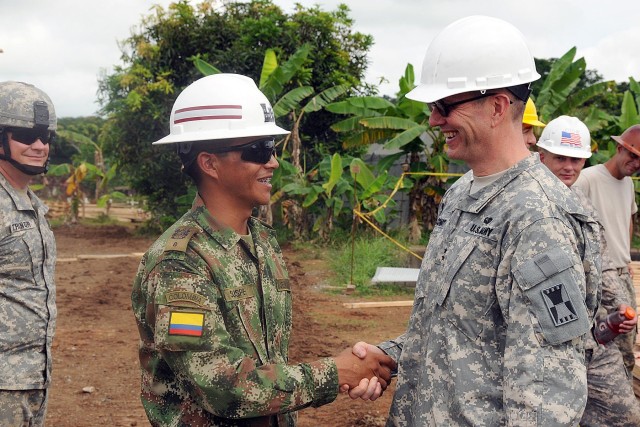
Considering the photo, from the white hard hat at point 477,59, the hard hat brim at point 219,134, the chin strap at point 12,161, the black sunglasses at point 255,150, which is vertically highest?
the white hard hat at point 477,59

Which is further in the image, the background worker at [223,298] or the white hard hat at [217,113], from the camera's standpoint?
the white hard hat at [217,113]

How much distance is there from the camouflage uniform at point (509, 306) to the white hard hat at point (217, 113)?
2.51 feet

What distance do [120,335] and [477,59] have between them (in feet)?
21.9

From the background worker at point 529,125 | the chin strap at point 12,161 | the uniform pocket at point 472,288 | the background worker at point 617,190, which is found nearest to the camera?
the uniform pocket at point 472,288

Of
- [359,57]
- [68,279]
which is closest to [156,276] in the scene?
[68,279]

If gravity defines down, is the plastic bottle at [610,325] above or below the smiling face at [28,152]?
below

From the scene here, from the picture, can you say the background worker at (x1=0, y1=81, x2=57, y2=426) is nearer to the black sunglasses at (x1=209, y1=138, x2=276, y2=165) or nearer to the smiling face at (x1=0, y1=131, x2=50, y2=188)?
the smiling face at (x1=0, y1=131, x2=50, y2=188)

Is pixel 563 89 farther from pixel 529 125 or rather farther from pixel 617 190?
pixel 529 125

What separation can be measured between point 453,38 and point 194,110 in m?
0.90

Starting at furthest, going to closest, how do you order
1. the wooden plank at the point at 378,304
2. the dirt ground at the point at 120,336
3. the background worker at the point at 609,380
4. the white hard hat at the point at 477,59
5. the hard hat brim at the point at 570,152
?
the wooden plank at the point at 378,304
the dirt ground at the point at 120,336
the hard hat brim at the point at 570,152
the background worker at the point at 609,380
the white hard hat at the point at 477,59

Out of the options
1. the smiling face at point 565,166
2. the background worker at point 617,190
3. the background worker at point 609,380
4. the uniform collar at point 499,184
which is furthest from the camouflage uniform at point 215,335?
the background worker at point 617,190

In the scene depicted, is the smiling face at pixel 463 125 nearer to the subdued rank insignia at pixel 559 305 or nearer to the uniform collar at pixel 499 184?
the uniform collar at pixel 499 184

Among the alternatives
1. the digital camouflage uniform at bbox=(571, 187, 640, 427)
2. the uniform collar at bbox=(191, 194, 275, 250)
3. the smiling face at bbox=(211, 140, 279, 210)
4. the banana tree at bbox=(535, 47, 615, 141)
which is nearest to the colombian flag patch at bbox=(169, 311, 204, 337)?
the uniform collar at bbox=(191, 194, 275, 250)

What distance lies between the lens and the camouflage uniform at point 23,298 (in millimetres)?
3330
